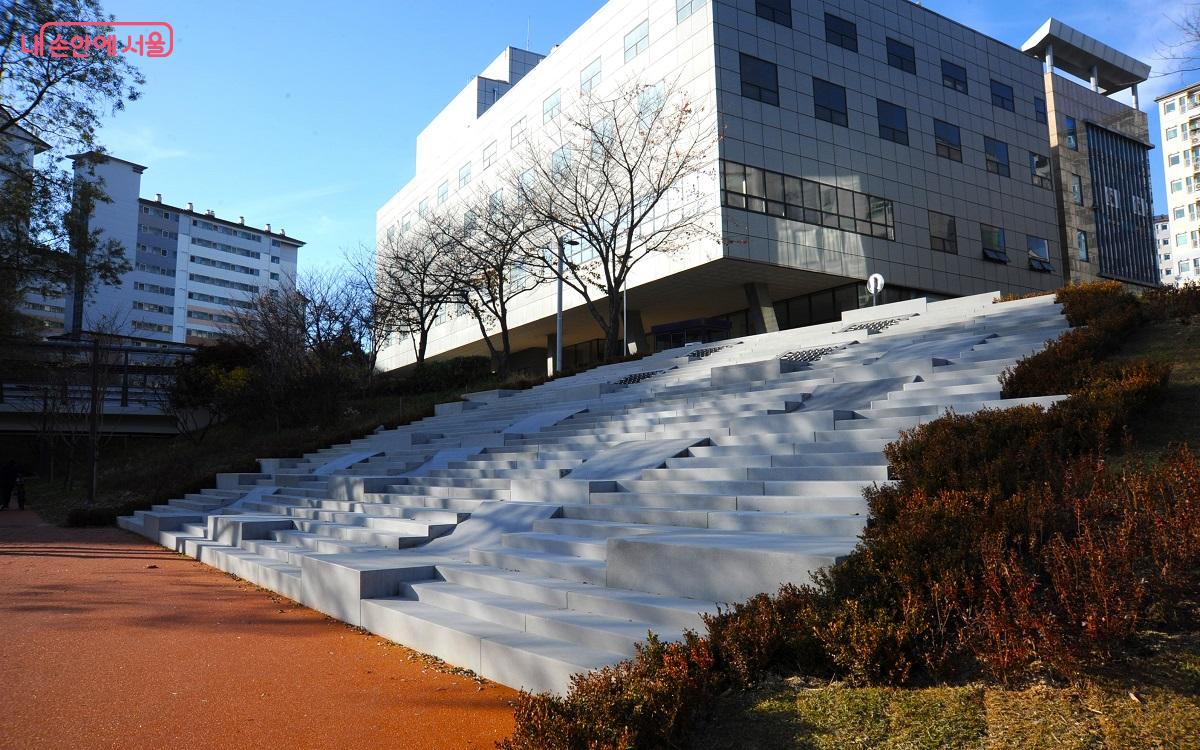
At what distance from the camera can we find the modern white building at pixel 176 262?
80062mm

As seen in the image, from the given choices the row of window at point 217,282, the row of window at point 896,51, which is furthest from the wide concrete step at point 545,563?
the row of window at point 217,282

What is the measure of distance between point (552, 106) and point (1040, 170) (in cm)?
2421

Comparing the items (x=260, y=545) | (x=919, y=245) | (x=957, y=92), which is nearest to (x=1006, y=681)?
(x=260, y=545)

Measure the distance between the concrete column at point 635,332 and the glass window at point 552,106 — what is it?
383 inches

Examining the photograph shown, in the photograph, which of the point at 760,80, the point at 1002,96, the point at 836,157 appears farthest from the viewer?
the point at 1002,96

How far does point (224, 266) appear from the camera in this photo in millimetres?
98562

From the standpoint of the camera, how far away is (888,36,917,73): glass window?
33.3m

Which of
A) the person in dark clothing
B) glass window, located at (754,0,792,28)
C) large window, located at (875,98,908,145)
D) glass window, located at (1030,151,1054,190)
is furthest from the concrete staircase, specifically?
glass window, located at (1030,151,1054,190)

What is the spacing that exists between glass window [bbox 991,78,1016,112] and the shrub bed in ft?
123

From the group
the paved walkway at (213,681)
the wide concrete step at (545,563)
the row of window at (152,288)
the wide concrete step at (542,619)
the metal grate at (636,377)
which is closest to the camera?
the paved walkway at (213,681)

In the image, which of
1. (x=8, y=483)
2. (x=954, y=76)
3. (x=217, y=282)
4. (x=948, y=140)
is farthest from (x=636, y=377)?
(x=217, y=282)

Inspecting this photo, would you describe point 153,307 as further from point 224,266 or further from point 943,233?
point 943,233

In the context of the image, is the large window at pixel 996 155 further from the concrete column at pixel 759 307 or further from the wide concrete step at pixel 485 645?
the wide concrete step at pixel 485 645

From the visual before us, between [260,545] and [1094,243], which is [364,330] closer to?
[260,545]
